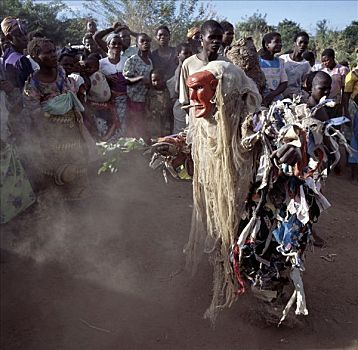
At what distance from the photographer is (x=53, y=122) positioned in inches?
155

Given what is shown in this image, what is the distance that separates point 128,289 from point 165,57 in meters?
3.55

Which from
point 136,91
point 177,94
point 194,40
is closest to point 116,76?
point 136,91

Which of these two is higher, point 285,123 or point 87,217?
point 285,123

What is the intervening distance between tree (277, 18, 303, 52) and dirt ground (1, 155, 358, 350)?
18982 millimetres

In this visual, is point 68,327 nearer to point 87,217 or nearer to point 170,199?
point 87,217

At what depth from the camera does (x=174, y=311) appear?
10.6ft

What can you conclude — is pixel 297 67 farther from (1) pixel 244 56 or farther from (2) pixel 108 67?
(1) pixel 244 56

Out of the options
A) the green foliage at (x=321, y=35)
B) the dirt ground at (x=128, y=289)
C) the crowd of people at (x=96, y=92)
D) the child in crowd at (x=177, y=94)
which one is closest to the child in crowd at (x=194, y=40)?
the crowd of people at (x=96, y=92)

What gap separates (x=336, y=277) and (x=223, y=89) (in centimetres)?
205

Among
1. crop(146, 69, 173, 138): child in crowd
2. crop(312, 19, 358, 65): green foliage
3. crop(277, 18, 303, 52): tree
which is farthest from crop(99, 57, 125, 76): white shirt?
crop(277, 18, 303, 52): tree

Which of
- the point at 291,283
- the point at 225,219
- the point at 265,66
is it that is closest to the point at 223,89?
the point at 225,219

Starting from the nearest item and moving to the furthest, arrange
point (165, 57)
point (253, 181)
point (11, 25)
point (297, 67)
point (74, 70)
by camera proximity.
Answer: point (253, 181) → point (11, 25) → point (74, 70) → point (165, 57) → point (297, 67)

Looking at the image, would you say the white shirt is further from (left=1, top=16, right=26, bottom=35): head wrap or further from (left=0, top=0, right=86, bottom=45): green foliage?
(left=0, top=0, right=86, bottom=45): green foliage

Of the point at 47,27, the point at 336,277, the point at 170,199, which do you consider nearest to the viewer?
the point at 336,277
